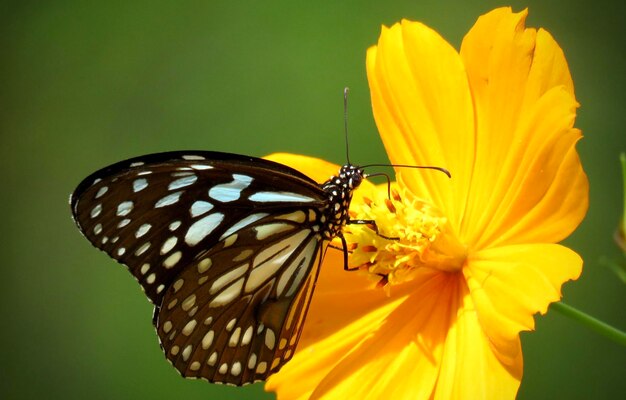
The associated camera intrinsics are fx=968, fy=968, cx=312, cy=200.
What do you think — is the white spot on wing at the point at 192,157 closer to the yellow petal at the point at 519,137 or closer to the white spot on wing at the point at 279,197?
the white spot on wing at the point at 279,197

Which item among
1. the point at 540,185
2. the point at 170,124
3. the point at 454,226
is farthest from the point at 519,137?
the point at 170,124

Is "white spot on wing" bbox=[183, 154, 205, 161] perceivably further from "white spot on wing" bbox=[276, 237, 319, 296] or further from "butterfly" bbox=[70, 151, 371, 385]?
"white spot on wing" bbox=[276, 237, 319, 296]

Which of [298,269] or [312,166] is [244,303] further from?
[312,166]

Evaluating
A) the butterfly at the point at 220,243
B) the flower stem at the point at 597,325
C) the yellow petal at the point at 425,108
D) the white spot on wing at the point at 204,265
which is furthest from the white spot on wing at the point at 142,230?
the flower stem at the point at 597,325

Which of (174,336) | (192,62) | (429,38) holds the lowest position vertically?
(174,336)

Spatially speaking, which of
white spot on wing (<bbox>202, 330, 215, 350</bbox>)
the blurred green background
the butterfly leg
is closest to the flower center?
the butterfly leg

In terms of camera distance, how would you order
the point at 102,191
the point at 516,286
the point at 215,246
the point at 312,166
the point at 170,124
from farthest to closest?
the point at 170,124, the point at 312,166, the point at 215,246, the point at 102,191, the point at 516,286

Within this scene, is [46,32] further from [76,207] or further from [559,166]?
[559,166]

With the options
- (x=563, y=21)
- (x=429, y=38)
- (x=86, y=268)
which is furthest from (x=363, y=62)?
(x=429, y=38)
